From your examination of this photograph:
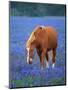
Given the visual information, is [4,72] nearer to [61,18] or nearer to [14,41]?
[14,41]

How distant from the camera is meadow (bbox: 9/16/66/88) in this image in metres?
2.69

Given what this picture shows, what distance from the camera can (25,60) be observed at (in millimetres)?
2727

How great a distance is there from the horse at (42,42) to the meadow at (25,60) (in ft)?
0.12

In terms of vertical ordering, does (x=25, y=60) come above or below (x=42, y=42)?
below

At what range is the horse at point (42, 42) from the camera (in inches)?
108

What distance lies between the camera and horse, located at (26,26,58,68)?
2738mm

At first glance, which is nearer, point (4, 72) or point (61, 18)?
point (4, 72)

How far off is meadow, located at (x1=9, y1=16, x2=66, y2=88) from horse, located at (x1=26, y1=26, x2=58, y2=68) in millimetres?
37

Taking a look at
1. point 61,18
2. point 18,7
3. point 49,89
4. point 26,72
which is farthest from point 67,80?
point 18,7

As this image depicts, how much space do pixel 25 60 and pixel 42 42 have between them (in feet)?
0.90

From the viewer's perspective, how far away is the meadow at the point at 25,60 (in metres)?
2.69

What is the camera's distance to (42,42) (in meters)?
2.77

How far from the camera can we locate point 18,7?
2715 millimetres

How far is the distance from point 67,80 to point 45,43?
0.50 metres
